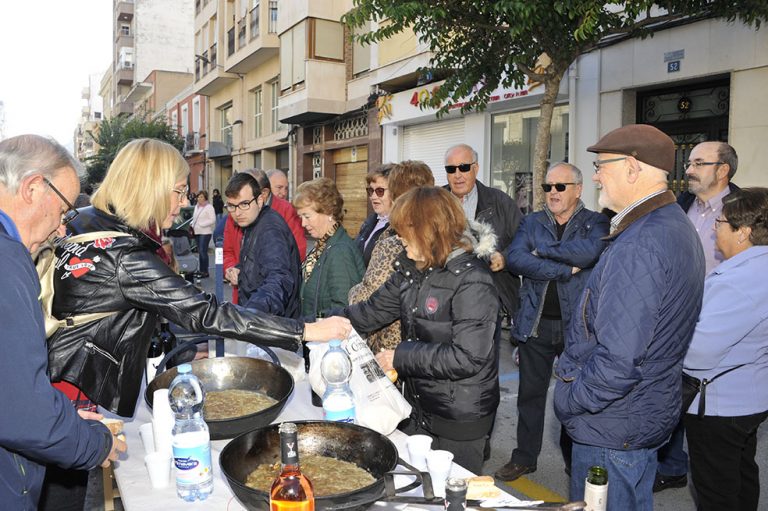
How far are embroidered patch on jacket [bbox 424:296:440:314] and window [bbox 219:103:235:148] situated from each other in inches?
1058

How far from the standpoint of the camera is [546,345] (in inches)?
157

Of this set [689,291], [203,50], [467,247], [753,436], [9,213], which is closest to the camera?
[9,213]

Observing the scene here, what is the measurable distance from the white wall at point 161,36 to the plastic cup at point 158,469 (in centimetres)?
5190

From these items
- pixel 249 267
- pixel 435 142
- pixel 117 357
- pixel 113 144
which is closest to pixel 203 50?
pixel 113 144

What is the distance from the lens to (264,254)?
412cm

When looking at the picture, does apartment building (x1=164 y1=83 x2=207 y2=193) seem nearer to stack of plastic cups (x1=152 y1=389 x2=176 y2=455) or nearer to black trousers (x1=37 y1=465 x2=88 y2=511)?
black trousers (x1=37 y1=465 x2=88 y2=511)

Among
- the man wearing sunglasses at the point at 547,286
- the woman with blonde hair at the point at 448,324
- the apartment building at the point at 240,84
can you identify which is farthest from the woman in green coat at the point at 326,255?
the apartment building at the point at 240,84

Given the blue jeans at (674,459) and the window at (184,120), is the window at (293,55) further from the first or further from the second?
the window at (184,120)

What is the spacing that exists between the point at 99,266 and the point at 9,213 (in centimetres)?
53

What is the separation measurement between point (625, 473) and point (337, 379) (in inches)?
47.1

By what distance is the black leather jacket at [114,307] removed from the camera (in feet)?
7.27

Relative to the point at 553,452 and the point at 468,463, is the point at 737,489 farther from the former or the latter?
the point at 553,452

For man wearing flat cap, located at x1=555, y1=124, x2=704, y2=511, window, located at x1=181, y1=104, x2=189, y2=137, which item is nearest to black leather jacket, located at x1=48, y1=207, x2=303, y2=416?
man wearing flat cap, located at x1=555, y1=124, x2=704, y2=511

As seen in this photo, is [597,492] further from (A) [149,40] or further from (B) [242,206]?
(A) [149,40]
